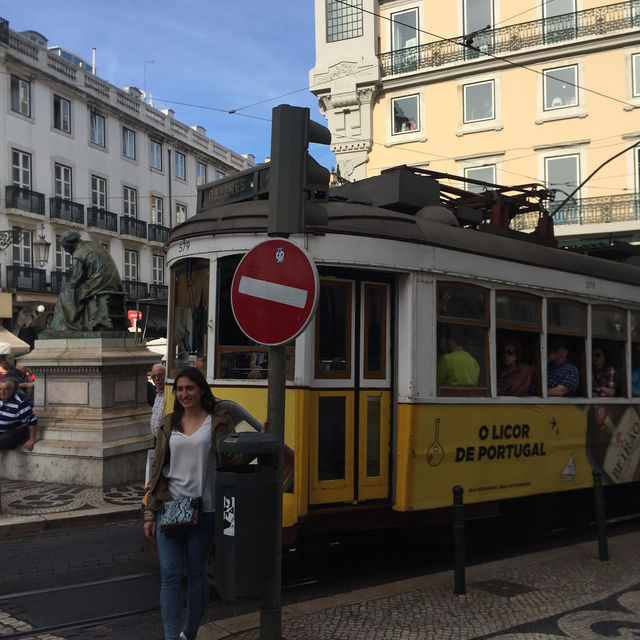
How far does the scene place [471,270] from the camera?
6.59m

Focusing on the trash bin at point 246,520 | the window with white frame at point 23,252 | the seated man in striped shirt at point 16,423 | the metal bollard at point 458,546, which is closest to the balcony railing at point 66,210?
the window with white frame at point 23,252

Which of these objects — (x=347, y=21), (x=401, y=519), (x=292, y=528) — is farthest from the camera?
(x=347, y=21)

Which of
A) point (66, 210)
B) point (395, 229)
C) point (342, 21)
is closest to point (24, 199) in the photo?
point (66, 210)

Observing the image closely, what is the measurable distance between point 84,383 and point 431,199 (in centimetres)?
568

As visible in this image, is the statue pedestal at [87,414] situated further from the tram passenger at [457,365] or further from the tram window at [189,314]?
the tram passenger at [457,365]

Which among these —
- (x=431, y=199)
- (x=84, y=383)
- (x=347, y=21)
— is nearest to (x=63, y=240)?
(x=84, y=383)

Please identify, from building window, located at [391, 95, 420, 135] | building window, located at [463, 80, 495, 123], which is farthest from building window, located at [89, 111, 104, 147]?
building window, located at [463, 80, 495, 123]

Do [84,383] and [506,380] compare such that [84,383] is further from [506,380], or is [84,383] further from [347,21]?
[347,21]

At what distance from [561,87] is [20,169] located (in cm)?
2139

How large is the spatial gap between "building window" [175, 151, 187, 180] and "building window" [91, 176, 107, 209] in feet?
21.6

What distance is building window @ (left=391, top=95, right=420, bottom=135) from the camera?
29297mm

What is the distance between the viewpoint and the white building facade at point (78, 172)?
3172 cm

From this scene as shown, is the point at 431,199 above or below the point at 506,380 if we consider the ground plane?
above

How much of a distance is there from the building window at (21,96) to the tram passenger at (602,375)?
29.6 meters
